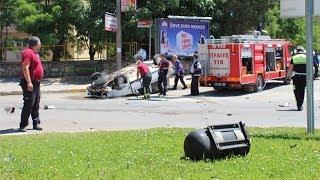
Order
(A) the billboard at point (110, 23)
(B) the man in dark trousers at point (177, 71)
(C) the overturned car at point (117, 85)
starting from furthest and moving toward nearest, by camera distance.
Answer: (A) the billboard at point (110, 23)
(B) the man in dark trousers at point (177, 71)
(C) the overturned car at point (117, 85)

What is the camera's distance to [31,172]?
Result: 7.04m

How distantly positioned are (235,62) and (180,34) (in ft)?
22.6

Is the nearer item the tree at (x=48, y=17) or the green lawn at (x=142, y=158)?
the green lawn at (x=142, y=158)

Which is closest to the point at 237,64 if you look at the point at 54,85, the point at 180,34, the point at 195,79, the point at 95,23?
the point at 195,79

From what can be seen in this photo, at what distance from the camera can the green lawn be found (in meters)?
6.84

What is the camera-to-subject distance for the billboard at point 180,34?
29594 millimetres

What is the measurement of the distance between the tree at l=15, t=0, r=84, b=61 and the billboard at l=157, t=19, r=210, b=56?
469 cm

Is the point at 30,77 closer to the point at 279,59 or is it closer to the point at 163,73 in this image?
the point at 163,73

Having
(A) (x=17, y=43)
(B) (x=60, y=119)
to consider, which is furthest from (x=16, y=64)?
(B) (x=60, y=119)

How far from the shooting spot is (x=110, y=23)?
27.5 metres

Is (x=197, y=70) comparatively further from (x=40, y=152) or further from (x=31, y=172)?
(x=31, y=172)

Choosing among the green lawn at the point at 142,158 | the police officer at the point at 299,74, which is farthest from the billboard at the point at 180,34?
the green lawn at the point at 142,158

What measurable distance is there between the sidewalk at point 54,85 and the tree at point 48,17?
2.33m

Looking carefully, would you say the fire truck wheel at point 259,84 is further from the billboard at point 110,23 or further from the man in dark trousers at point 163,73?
the billboard at point 110,23
